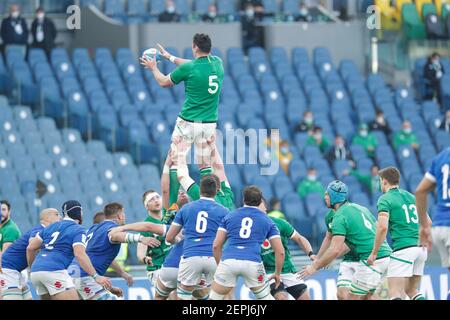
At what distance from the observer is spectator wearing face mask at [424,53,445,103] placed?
35.8 m

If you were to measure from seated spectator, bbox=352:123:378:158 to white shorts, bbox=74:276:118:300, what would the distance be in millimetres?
13555

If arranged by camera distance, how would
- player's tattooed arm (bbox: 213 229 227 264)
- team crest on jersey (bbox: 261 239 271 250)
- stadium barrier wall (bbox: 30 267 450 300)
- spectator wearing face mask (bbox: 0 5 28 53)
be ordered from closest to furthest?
player's tattooed arm (bbox: 213 229 227 264) → team crest on jersey (bbox: 261 239 271 250) → stadium barrier wall (bbox: 30 267 450 300) → spectator wearing face mask (bbox: 0 5 28 53)

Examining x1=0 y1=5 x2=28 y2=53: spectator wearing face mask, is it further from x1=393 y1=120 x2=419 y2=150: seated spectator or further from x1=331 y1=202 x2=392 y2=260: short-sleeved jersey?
x1=331 y1=202 x2=392 y2=260: short-sleeved jersey

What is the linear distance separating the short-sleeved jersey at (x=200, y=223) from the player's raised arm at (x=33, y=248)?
6.61 feet

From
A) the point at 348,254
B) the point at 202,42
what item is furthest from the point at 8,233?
the point at 348,254

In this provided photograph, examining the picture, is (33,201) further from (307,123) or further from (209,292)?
(209,292)

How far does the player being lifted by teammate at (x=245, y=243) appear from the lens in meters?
19.0

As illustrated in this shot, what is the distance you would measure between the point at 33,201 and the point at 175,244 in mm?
9141

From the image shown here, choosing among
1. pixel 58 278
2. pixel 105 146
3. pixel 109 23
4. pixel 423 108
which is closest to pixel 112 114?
pixel 105 146

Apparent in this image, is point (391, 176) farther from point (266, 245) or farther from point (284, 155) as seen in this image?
point (284, 155)

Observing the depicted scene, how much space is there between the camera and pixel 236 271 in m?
19.1

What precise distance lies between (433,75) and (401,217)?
16.4m

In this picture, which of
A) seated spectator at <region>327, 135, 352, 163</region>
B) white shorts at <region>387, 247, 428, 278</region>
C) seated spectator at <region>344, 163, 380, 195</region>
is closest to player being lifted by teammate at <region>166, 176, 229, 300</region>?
white shorts at <region>387, 247, 428, 278</region>

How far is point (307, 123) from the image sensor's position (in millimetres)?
33500
